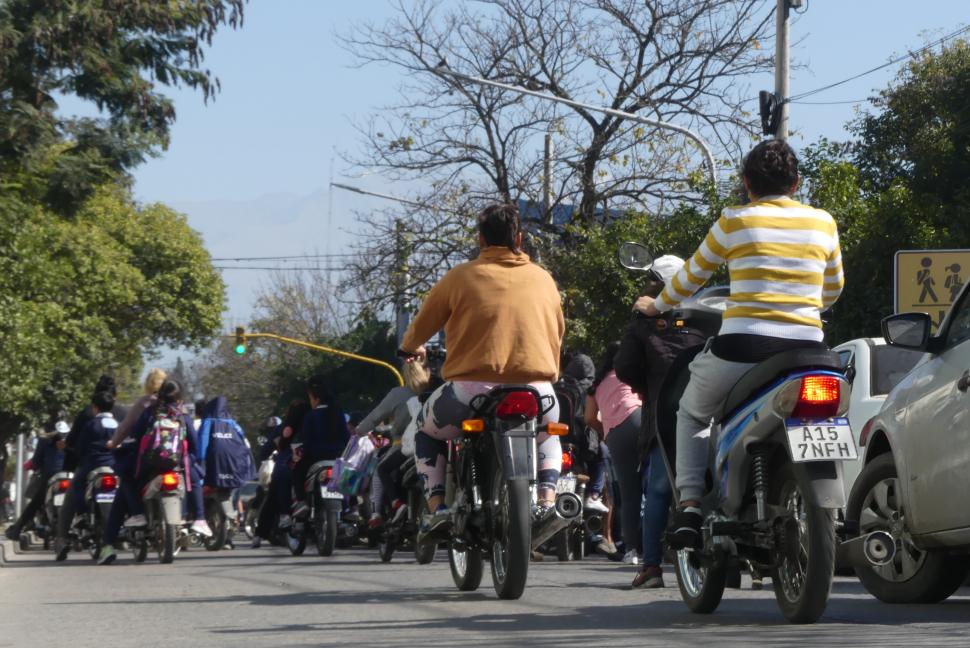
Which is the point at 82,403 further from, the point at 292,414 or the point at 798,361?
the point at 798,361

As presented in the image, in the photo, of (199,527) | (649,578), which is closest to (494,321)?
(649,578)

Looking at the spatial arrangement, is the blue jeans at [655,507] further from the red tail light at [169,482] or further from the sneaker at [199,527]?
the sneaker at [199,527]

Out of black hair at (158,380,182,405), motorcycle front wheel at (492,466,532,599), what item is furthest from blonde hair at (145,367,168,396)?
motorcycle front wheel at (492,466,532,599)

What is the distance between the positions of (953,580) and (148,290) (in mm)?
61313

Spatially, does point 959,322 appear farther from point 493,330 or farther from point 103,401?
point 103,401

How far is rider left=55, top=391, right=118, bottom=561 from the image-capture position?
57.8 feet

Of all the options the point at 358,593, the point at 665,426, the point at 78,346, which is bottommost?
the point at 358,593

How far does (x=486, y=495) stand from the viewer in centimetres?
883

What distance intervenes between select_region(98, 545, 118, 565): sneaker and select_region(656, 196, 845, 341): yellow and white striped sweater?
1008cm

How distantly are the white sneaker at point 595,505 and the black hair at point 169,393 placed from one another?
3860mm

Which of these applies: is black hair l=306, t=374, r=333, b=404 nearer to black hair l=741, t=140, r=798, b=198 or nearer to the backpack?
the backpack

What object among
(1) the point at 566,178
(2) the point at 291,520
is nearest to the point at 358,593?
(2) the point at 291,520

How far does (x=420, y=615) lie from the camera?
805 centimetres

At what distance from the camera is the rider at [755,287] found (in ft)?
23.4
